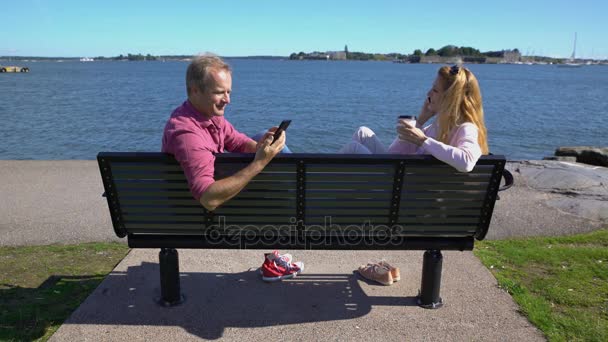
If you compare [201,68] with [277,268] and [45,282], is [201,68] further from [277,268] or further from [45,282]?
[45,282]

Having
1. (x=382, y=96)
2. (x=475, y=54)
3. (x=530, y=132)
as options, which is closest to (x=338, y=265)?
(x=530, y=132)

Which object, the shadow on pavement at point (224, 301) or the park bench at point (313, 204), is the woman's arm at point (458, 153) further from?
the shadow on pavement at point (224, 301)

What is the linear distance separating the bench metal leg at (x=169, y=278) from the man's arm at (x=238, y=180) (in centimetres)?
75

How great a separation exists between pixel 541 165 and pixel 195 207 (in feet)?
24.7

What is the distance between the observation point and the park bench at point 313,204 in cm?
320

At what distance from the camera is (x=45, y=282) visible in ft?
14.1

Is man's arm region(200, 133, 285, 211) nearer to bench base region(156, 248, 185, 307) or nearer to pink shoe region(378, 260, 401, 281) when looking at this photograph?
bench base region(156, 248, 185, 307)

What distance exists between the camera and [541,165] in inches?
361

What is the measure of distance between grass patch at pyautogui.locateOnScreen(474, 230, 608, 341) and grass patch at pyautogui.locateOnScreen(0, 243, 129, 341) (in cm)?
332

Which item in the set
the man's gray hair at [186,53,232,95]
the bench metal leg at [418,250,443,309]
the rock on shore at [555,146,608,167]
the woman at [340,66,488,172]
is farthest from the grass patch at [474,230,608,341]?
the rock on shore at [555,146,608,167]

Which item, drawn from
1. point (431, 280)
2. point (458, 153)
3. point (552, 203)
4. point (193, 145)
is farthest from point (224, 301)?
point (552, 203)

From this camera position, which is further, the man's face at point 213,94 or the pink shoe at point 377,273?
the pink shoe at point 377,273

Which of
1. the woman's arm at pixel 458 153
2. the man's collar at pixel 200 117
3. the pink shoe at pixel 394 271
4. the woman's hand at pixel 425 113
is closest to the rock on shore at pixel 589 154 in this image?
the woman's hand at pixel 425 113

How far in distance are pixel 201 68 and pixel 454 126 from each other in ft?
5.47
